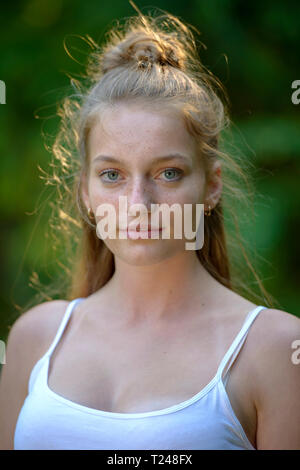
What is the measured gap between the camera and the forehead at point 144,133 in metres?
1.25

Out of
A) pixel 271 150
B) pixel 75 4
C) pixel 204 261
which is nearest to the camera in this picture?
pixel 204 261

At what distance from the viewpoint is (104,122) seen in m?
A: 1.33

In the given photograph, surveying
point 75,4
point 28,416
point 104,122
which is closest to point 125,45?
point 104,122

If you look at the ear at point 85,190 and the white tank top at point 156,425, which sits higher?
the ear at point 85,190

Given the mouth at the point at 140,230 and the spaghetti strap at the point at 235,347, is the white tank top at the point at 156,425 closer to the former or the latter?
the spaghetti strap at the point at 235,347

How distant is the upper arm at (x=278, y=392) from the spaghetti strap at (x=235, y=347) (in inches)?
1.5

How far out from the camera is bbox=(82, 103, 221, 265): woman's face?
1.25 metres

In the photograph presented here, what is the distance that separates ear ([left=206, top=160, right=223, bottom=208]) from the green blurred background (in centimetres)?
87

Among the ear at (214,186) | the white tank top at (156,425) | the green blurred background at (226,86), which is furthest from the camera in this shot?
the green blurred background at (226,86)

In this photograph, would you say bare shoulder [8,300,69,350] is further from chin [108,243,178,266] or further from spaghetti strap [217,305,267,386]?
spaghetti strap [217,305,267,386]

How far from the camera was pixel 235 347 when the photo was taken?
1.24 meters

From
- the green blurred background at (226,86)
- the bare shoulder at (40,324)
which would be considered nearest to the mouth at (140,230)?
the bare shoulder at (40,324)
